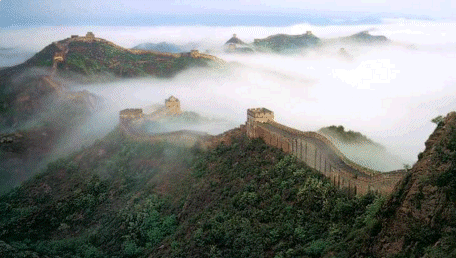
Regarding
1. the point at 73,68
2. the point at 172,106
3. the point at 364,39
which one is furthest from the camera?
the point at 364,39

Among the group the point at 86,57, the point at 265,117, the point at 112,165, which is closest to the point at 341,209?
the point at 265,117

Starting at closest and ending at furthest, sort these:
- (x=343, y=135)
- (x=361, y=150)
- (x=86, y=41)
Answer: (x=361, y=150) < (x=343, y=135) < (x=86, y=41)

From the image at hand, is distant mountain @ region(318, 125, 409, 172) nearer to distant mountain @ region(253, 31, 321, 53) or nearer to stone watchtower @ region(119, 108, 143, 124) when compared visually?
stone watchtower @ region(119, 108, 143, 124)

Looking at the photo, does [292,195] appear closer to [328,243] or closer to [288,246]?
[288,246]

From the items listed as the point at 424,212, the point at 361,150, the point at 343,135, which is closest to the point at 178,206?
the point at 361,150

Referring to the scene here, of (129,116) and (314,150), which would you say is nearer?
(314,150)

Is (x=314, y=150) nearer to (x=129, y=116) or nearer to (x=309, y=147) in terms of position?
(x=309, y=147)

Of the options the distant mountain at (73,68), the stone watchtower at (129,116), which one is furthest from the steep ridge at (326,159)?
the distant mountain at (73,68)

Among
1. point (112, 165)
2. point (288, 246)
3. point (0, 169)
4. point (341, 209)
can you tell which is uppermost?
point (341, 209)
